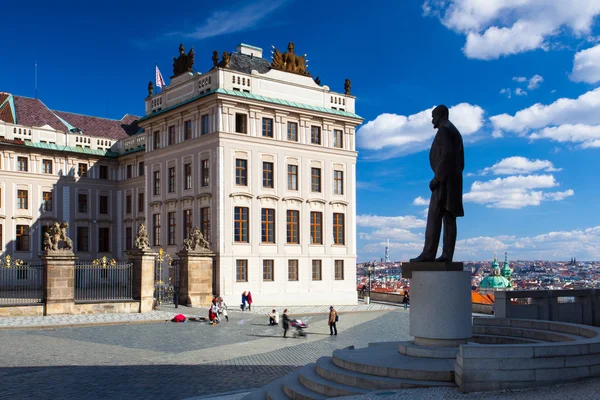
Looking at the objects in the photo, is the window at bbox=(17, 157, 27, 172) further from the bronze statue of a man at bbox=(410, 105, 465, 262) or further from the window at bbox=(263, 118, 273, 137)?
the bronze statue of a man at bbox=(410, 105, 465, 262)

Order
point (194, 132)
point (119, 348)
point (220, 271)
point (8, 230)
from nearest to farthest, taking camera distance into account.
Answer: point (119, 348) < point (220, 271) < point (194, 132) < point (8, 230)

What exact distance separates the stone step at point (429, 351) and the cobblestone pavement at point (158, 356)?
164 inches

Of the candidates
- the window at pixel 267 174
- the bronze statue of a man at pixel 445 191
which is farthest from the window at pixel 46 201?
the bronze statue of a man at pixel 445 191

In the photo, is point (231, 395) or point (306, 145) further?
point (306, 145)

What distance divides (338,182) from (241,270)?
33.7ft

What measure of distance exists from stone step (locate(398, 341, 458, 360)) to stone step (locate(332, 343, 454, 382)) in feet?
0.39

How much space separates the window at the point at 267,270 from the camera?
1727 inches

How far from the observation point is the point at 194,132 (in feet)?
147

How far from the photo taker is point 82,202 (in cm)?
6019

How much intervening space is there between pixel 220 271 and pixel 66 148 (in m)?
24.8

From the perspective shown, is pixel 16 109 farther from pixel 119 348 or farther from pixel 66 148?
pixel 119 348

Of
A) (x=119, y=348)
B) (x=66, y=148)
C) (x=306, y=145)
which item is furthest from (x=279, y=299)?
(x=66, y=148)

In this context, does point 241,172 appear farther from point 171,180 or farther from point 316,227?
point 316,227

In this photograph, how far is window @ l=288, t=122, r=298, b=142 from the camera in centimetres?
4603
